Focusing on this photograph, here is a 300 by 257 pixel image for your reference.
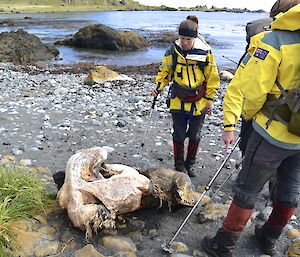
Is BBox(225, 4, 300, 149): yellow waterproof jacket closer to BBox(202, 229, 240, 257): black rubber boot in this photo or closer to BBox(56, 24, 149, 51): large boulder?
BBox(202, 229, 240, 257): black rubber boot

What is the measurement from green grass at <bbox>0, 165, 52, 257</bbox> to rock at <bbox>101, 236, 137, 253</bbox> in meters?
0.95

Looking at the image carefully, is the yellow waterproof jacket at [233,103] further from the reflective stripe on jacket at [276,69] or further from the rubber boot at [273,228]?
the rubber boot at [273,228]

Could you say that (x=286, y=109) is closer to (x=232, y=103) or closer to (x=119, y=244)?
(x=232, y=103)

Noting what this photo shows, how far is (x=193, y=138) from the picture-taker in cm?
646

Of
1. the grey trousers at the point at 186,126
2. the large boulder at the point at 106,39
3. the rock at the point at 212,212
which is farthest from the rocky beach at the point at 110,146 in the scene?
the large boulder at the point at 106,39

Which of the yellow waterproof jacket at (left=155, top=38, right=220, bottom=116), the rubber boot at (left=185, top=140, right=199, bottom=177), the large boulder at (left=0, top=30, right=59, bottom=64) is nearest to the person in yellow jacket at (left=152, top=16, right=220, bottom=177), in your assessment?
the yellow waterproof jacket at (left=155, top=38, right=220, bottom=116)

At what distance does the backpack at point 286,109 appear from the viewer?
3273 millimetres

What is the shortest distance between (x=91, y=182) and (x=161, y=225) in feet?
3.66

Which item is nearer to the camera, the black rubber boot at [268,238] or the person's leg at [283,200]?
the person's leg at [283,200]

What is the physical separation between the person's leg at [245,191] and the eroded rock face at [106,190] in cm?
98

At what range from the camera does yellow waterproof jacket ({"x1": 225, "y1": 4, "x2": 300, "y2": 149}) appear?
322cm

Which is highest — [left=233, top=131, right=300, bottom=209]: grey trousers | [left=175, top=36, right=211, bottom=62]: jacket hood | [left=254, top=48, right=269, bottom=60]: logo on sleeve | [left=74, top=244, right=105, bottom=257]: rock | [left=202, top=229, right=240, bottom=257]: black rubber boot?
[left=254, top=48, right=269, bottom=60]: logo on sleeve

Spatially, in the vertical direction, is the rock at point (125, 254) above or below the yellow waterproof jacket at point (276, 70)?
below

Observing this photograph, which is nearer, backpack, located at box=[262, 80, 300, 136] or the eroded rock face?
backpack, located at box=[262, 80, 300, 136]
